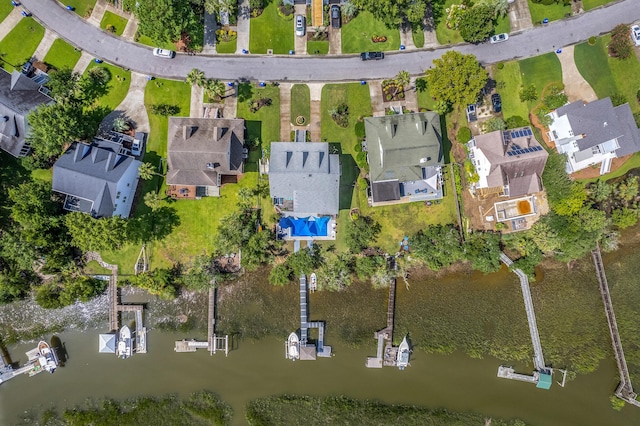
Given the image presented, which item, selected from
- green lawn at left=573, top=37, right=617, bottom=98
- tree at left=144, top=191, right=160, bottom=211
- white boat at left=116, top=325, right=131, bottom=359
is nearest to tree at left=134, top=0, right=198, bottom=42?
tree at left=144, top=191, right=160, bottom=211

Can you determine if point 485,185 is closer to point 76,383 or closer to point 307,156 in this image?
point 307,156

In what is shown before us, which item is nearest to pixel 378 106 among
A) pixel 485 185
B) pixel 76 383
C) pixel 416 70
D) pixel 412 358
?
pixel 416 70

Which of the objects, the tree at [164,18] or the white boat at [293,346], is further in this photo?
the white boat at [293,346]

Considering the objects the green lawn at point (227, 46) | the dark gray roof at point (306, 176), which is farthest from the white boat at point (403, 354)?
the green lawn at point (227, 46)

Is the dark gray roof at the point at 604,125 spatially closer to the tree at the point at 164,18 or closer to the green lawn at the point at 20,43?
the tree at the point at 164,18

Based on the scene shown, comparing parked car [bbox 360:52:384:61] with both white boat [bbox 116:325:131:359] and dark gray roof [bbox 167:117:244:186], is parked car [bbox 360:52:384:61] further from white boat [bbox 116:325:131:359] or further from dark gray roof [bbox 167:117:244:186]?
white boat [bbox 116:325:131:359]

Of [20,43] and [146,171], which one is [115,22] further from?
[146,171]
